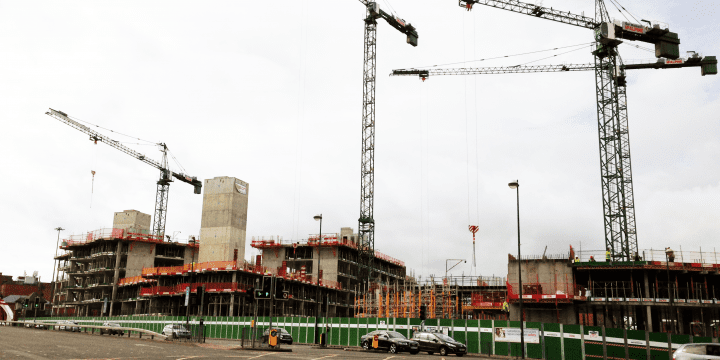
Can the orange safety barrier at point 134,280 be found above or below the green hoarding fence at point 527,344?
above

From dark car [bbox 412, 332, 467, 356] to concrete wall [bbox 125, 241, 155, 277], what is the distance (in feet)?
248

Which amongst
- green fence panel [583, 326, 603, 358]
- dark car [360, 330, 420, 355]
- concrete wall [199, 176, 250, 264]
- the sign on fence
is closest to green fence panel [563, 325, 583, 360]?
green fence panel [583, 326, 603, 358]

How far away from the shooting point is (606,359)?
31.9m

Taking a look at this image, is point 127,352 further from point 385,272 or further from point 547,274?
point 385,272

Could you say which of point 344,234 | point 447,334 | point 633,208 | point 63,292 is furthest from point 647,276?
point 63,292

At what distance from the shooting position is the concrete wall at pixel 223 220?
3246 inches

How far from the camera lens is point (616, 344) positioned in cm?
3203

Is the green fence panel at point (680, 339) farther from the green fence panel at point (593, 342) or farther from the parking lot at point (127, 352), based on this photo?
the parking lot at point (127, 352)

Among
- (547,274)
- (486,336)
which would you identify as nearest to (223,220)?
(547,274)

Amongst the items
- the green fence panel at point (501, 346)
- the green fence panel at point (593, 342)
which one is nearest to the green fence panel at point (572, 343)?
the green fence panel at point (593, 342)

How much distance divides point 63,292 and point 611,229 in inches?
3989

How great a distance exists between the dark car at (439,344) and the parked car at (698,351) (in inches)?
588

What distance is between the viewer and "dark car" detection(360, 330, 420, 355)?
36.8m

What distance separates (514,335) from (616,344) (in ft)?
22.4
